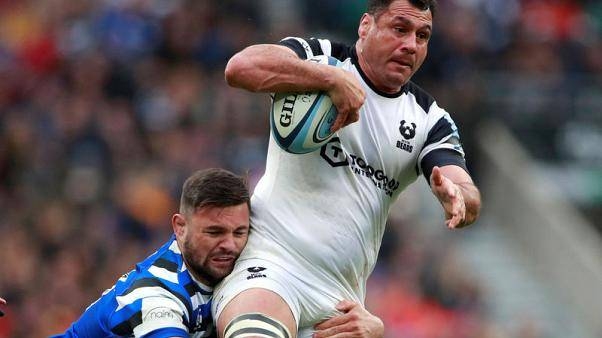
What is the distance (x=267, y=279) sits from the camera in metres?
7.12

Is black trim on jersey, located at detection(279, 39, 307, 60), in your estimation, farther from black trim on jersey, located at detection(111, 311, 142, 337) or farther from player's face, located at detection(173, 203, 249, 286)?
black trim on jersey, located at detection(111, 311, 142, 337)

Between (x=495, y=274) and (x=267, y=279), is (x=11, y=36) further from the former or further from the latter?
(x=267, y=279)

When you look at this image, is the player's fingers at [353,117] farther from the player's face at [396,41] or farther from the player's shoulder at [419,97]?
the player's shoulder at [419,97]

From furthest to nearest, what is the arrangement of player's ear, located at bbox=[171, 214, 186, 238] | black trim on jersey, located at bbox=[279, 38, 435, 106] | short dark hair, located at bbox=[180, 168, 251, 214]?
black trim on jersey, located at bbox=[279, 38, 435, 106], player's ear, located at bbox=[171, 214, 186, 238], short dark hair, located at bbox=[180, 168, 251, 214]

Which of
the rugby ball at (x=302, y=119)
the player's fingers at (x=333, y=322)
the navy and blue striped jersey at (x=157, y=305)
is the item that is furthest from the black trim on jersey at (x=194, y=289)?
the rugby ball at (x=302, y=119)

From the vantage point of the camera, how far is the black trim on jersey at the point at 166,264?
23.5 ft

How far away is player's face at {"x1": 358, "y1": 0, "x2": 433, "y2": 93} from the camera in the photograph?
7.31 m

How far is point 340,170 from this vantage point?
7.39 m

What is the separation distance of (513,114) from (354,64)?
451 inches

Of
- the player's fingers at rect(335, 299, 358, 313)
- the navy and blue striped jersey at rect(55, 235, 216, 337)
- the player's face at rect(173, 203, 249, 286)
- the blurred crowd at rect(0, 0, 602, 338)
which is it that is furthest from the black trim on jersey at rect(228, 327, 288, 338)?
the blurred crowd at rect(0, 0, 602, 338)

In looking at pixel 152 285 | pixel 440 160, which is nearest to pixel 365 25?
pixel 440 160

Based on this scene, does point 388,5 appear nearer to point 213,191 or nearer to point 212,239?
point 213,191

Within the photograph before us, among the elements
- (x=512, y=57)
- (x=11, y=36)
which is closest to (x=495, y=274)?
(x=512, y=57)

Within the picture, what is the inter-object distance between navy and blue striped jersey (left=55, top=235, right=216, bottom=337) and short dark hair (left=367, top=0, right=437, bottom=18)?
1665mm
